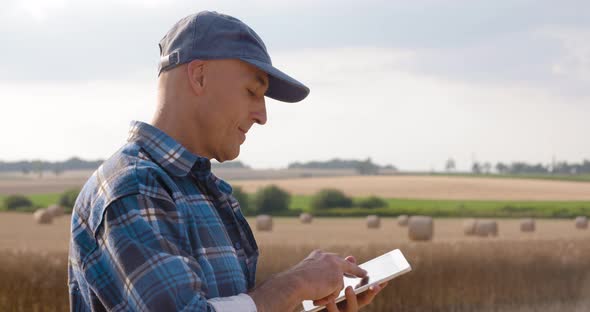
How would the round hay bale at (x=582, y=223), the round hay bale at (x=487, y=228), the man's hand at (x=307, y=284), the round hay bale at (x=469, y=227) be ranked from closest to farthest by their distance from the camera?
the man's hand at (x=307, y=284) → the round hay bale at (x=487, y=228) → the round hay bale at (x=469, y=227) → the round hay bale at (x=582, y=223)

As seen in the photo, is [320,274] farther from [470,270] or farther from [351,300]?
[470,270]

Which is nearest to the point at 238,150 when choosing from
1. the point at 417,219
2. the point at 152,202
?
the point at 152,202

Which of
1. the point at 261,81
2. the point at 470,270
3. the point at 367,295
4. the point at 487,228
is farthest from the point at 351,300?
the point at 487,228

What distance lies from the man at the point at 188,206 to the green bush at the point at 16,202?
35.2 metres

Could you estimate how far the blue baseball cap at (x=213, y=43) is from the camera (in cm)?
164

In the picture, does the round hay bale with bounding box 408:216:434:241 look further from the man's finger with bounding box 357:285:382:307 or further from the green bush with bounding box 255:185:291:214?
the man's finger with bounding box 357:285:382:307

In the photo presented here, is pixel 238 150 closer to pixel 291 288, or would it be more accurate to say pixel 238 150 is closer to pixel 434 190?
pixel 291 288

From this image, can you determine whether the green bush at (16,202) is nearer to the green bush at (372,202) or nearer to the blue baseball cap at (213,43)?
the green bush at (372,202)

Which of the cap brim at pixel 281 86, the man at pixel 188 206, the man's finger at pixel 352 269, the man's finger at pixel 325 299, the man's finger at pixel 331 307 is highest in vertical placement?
the cap brim at pixel 281 86

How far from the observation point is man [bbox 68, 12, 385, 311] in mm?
1444

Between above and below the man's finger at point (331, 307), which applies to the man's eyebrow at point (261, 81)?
above

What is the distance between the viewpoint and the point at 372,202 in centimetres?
3344

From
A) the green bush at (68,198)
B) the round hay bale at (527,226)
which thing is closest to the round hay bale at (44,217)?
the green bush at (68,198)

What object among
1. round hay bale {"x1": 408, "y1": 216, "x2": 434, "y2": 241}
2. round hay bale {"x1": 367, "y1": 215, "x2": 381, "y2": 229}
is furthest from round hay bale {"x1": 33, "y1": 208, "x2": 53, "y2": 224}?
round hay bale {"x1": 408, "y1": 216, "x2": 434, "y2": 241}
